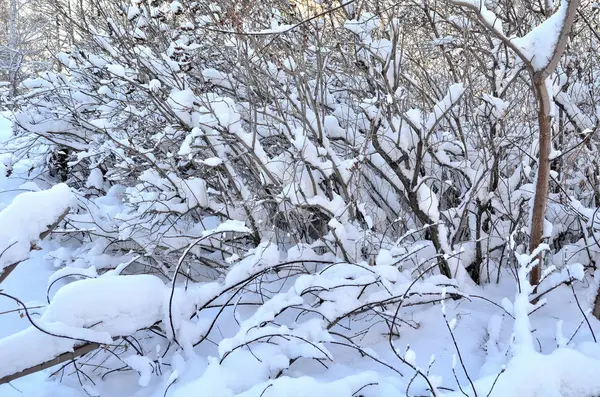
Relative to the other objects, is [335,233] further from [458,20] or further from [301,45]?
[458,20]

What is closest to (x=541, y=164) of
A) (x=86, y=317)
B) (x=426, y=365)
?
(x=426, y=365)

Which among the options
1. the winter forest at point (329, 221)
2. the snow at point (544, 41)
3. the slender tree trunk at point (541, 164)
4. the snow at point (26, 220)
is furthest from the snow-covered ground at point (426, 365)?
the snow at point (544, 41)

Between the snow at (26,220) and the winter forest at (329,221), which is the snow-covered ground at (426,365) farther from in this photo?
the snow at (26,220)

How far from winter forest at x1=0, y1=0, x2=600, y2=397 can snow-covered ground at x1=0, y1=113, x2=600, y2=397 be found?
0.03 ft

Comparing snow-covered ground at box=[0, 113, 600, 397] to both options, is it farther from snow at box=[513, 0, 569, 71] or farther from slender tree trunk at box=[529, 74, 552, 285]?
Answer: snow at box=[513, 0, 569, 71]

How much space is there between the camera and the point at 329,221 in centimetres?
278

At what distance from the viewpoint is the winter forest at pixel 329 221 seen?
1976 mm

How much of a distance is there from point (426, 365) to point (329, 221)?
95cm

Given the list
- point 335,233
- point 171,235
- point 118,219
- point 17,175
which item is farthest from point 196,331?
point 17,175

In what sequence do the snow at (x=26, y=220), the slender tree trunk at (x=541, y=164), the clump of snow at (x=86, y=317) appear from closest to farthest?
the snow at (x=26, y=220) < the clump of snow at (x=86, y=317) < the slender tree trunk at (x=541, y=164)

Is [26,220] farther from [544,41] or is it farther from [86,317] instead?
[544,41]

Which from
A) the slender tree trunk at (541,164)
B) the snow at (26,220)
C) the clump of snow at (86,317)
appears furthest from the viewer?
the slender tree trunk at (541,164)

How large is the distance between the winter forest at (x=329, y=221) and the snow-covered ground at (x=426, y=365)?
0.03 feet

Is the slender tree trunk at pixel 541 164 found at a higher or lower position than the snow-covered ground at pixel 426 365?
higher
